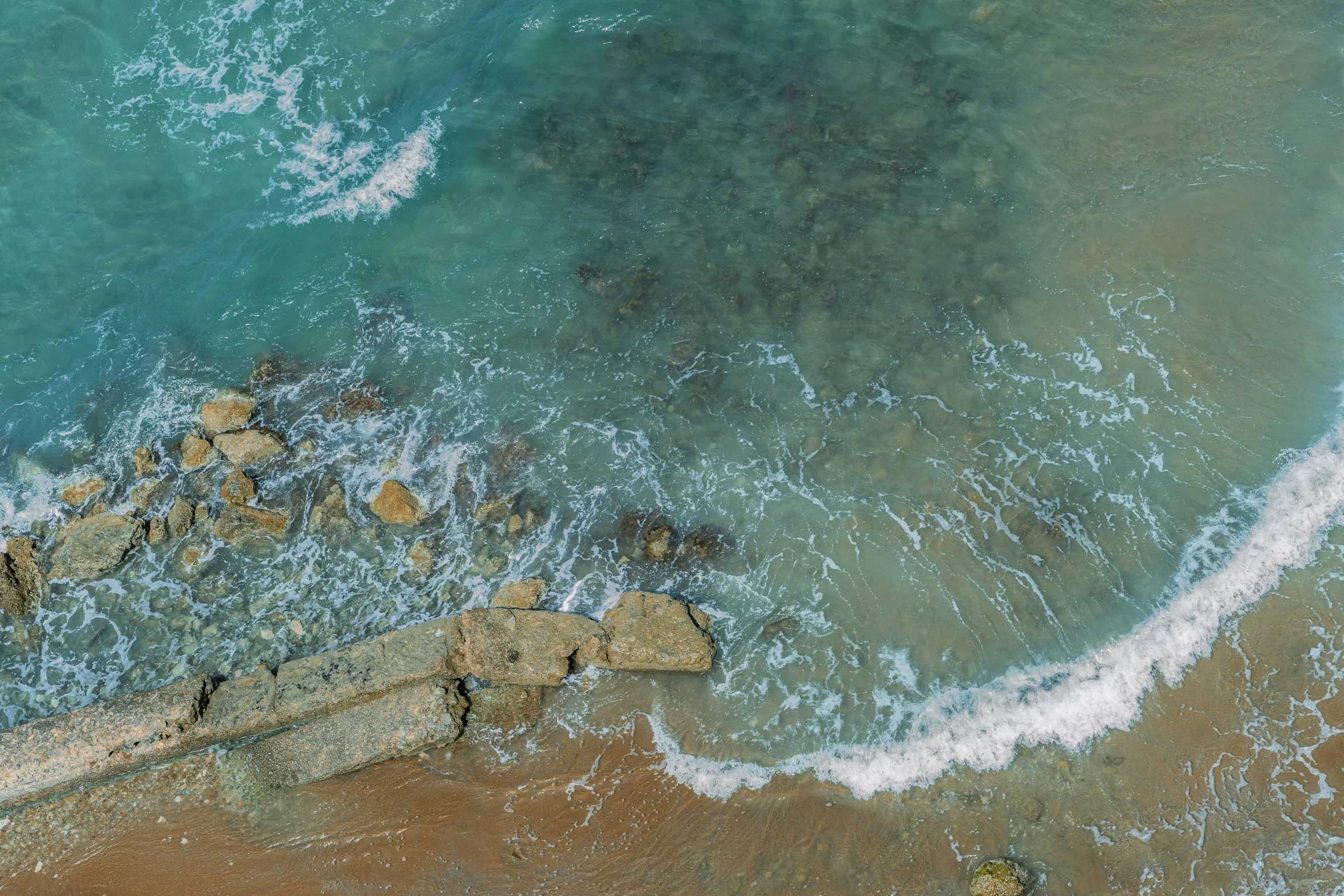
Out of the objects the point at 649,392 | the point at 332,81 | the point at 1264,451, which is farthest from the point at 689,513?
the point at 332,81

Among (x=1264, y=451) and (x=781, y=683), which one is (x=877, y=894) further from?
(x=1264, y=451)

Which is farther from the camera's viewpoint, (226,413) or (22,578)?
(226,413)

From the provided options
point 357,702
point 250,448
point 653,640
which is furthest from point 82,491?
point 653,640

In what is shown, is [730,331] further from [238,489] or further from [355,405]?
[238,489]

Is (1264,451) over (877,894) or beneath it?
over

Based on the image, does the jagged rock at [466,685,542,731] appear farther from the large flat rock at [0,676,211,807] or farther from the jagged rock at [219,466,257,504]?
the jagged rock at [219,466,257,504]

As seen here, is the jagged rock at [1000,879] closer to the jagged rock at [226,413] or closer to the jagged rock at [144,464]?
the jagged rock at [226,413]

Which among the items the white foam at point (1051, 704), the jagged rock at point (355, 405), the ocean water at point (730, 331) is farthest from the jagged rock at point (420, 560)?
the white foam at point (1051, 704)
